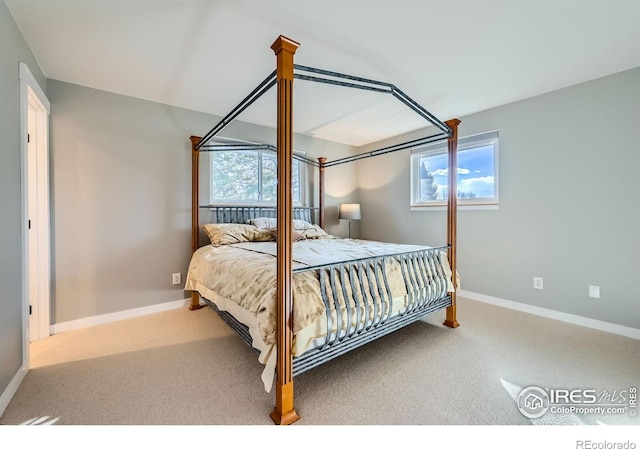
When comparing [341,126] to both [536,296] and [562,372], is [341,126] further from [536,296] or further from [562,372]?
[562,372]

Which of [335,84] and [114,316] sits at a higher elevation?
[335,84]

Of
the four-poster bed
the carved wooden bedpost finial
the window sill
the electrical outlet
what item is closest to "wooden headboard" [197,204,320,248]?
the four-poster bed

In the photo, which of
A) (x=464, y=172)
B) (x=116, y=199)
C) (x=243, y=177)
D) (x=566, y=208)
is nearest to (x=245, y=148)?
(x=243, y=177)

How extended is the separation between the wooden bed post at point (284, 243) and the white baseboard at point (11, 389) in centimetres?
148

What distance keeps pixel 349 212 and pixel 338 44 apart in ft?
8.42

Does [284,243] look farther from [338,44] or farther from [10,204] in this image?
[10,204]

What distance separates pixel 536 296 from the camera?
2938 millimetres

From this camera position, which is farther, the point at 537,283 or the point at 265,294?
the point at 537,283

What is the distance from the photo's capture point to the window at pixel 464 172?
331cm

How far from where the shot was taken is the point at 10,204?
1.65 m

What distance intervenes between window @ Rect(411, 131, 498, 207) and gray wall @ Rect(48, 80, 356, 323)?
2.95 m

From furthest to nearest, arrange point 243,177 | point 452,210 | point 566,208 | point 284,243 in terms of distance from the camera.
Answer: point 243,177, point 566,208, point 452,210, point 284,243

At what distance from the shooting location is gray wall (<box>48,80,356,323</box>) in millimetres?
2551

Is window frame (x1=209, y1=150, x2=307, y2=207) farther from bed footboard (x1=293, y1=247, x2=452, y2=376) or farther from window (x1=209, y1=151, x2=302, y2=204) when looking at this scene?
bed footboard (x1=293, y1=247, x2=452, y2=376)
